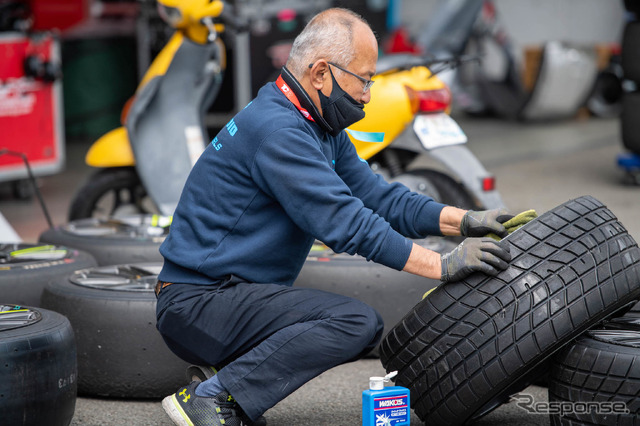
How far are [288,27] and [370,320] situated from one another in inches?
350

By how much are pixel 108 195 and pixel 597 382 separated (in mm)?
3679

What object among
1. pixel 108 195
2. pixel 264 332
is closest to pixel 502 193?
pixel 108 195

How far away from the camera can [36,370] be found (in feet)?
8.84

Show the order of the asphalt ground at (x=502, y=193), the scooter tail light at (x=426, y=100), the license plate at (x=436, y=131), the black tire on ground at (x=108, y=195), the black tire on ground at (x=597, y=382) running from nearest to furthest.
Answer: the black tire on ground at (x=597, y=382) < the asphalt ground at (x=502, y=193) < the license plate at (x=436, y=131) < the scooter tail light at (x=426, y=100) < the black tire on ground at (x=108, y=195)

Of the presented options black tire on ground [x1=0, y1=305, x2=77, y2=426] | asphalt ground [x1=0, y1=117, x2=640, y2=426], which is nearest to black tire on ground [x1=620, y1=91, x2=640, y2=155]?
asphalt ground [x1=0, y1=117, x2=640, y2=426]

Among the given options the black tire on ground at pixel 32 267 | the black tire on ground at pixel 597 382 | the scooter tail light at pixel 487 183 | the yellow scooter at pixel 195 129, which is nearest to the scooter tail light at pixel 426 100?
the yellow scooter at pixel 195 129

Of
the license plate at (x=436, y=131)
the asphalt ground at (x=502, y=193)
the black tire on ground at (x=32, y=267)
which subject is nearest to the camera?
the asphalt ground at (x=502, y=193)

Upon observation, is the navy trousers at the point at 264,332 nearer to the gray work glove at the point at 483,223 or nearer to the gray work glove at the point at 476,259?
the gray work glove at the point at 476,259

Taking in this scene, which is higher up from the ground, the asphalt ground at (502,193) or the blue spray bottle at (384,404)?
the blue spray bottle at (384,404)

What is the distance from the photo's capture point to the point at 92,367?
3.32 metres

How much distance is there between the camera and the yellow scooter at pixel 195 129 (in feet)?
16.6

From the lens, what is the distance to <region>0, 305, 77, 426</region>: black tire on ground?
8.64 ft

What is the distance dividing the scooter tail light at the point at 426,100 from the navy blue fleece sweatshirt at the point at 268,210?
222 centimetres

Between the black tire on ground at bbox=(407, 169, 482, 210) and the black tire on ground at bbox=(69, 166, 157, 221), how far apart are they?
1842 millimetres
